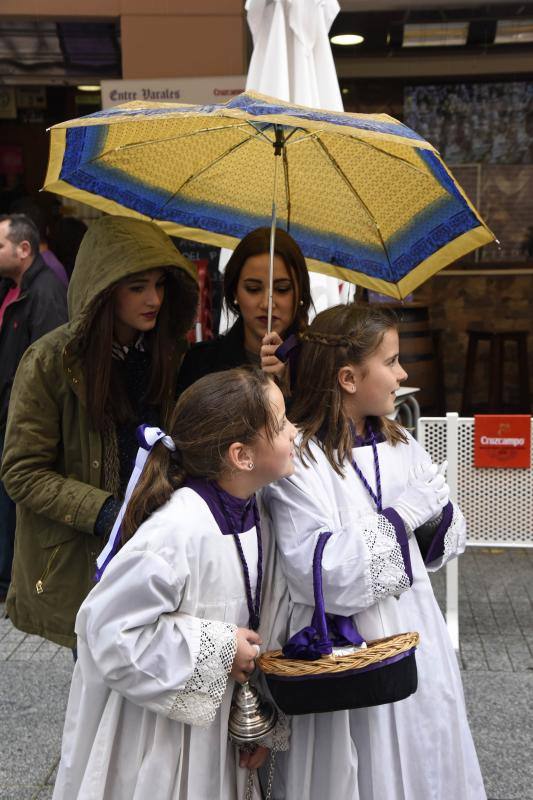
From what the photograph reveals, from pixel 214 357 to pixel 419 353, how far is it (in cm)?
471

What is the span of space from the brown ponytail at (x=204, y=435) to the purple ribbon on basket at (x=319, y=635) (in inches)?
11.9

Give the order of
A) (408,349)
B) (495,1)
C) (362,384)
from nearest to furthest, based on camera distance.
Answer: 1. (362,384)
2. (495,1)
3. (408,349)

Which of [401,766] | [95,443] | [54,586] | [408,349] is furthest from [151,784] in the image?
[408,349]

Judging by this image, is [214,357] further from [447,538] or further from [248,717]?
[248,717]

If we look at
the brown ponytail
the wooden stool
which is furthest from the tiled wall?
the brown ponytail

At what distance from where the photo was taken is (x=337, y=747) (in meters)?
2.45

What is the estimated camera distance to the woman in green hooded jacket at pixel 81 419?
2.85 meters

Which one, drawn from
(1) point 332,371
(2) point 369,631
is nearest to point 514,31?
(1) point 332,371

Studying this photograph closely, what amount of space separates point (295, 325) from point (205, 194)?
610mm

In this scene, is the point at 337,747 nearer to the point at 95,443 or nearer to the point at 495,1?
the point at 95,443

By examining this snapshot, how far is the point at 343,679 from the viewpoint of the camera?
2188 millimetres

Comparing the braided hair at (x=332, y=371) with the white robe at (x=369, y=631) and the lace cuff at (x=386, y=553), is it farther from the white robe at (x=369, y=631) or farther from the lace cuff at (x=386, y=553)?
the lace cuff at (x=386, y=553)

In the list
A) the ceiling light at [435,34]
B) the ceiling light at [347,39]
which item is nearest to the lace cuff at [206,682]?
the ceiling light at [435,34]

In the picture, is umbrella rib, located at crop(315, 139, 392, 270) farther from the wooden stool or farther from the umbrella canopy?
the wooden stool
